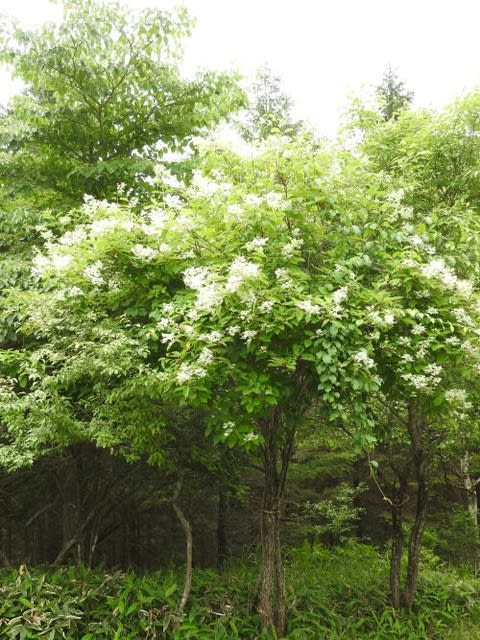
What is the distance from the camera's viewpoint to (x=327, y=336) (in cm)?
423

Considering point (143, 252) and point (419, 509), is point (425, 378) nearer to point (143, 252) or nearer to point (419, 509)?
point (143, 252)

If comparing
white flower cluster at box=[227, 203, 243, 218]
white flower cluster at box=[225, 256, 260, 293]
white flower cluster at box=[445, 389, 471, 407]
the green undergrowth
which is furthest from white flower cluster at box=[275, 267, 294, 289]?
the green undergrowth

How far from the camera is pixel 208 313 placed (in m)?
4.30

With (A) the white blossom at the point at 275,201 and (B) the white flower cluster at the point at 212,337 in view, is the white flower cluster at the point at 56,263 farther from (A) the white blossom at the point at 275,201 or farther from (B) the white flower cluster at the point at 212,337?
(A) the white blossom at the point at 275,201

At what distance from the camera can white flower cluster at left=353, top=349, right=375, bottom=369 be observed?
3992 mm

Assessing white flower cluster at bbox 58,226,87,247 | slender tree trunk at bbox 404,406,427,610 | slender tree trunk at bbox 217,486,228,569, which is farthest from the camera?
slender tree trunk at bbox 217,486,228,569

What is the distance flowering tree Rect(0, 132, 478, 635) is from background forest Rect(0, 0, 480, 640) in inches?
1.0

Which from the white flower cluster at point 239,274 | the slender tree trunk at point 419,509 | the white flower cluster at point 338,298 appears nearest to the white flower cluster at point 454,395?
the white flower cluster at point 338,298

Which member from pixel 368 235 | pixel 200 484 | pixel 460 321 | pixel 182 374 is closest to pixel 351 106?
pixel 368 235

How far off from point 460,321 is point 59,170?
5361mm

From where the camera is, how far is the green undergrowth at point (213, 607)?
5.48m

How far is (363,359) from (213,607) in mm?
3938

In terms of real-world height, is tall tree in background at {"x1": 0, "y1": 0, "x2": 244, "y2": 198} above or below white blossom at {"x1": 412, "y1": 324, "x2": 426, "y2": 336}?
above

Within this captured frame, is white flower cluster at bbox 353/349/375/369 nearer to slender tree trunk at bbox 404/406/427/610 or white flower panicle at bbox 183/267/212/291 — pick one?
white flower panicle at bbox 183/267/212/291
